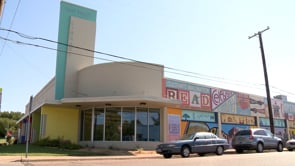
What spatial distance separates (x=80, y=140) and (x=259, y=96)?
1990 cm

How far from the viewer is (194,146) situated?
1903 cm

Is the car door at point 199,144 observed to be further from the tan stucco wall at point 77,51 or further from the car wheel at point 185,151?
the tan stucco wall at point 77,51

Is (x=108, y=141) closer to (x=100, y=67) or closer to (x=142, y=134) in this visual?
(x=142, y=134)

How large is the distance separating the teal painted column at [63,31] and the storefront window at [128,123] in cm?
597

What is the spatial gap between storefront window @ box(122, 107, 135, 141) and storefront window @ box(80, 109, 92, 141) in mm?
2932

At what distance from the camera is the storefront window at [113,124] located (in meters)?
23.9

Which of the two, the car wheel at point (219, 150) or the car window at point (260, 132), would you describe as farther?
the car window at point (260, 132)

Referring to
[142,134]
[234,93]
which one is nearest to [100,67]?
[142,134]

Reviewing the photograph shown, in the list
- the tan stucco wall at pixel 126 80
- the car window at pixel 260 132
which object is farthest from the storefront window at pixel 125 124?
the car window at pixel 260 132

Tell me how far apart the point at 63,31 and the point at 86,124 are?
27.3ft

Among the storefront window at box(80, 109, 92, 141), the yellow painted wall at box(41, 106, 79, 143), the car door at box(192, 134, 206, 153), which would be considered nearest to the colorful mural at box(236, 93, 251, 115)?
the car door at box(192, 134, 206, 153)

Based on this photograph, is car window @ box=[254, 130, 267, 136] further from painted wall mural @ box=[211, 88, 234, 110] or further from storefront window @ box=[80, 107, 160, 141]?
painted wall mural @ box=[211, 88, 234, 110]

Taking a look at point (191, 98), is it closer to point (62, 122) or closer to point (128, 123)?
point (128, 123)

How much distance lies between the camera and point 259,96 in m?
35.1
